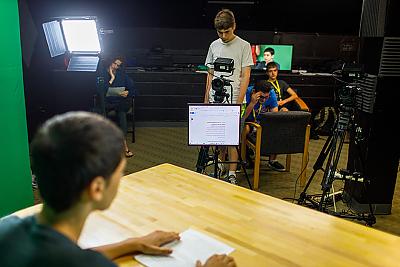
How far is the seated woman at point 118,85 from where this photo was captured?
501cm

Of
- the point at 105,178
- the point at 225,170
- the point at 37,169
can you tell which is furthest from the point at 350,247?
the point at 225,170

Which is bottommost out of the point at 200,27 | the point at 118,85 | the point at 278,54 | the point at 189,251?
the point at 189,251

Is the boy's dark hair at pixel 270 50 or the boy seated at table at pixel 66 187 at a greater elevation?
the boy's dark hair at pixel 270 50

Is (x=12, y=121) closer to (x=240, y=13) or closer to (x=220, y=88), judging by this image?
(x=220, y=88)

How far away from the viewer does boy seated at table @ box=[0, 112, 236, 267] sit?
846 millimetres

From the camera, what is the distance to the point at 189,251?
1.61 m

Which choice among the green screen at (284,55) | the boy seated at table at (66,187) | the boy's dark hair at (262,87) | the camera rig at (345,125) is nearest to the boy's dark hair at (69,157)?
the boy seated at table at (66,187)

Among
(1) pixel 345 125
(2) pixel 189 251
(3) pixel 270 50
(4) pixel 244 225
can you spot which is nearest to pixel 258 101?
(1) pixel 345 125

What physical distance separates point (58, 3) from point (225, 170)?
4.22 m

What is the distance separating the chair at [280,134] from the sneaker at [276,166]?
0.56 metres

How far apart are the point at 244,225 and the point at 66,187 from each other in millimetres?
1148

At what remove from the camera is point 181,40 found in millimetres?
6934

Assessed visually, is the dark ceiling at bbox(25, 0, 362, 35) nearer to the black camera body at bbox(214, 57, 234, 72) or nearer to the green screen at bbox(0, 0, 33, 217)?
the black camera body at bbox(214, 57, 234, 72)

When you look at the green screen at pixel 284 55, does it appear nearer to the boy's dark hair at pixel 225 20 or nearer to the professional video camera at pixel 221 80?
the boy's dark hair at pixel 225 20
